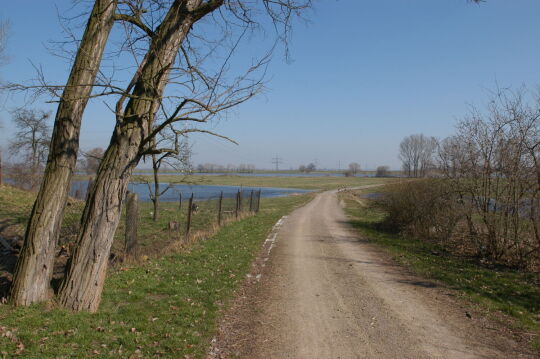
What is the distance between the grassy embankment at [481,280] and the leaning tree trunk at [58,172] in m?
7.20

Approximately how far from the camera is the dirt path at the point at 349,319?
5027 mm

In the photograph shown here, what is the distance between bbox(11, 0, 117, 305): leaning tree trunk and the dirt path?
287 centimetres

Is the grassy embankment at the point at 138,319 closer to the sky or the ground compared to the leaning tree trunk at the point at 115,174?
closer to the ground

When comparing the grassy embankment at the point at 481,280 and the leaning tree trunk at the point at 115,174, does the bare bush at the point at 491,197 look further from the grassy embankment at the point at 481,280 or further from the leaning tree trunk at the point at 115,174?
the leaning tree trunk at the point at 115,174

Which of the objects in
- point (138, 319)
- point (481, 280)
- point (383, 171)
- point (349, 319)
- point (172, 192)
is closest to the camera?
point (138, 319)

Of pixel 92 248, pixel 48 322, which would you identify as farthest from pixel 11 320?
pixel 92 248

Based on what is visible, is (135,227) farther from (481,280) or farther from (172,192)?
(172,192)

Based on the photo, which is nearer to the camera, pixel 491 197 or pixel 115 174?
pixel 115 174

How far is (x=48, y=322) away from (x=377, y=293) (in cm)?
585

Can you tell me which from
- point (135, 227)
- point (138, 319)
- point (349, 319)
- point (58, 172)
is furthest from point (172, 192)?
point (349, 319)

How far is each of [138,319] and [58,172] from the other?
257cm

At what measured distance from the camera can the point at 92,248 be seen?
558 cm

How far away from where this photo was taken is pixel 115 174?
221 inches

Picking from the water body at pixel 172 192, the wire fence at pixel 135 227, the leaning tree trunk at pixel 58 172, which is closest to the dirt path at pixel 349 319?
the leaning tree trunk at pixel 58 172
